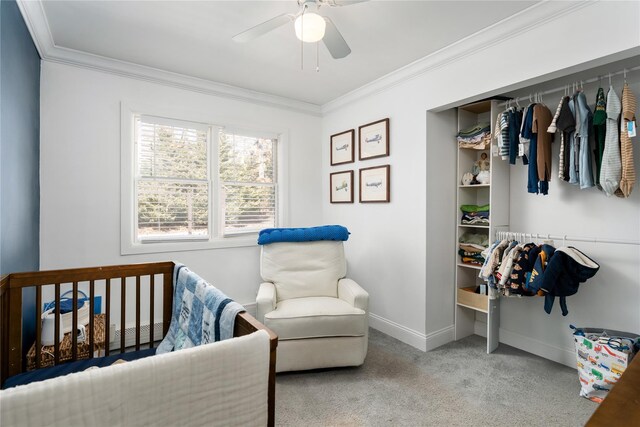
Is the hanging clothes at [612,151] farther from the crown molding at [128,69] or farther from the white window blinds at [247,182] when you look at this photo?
the white window blinds at [247,182]

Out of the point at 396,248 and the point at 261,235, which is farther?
the point at 396,248

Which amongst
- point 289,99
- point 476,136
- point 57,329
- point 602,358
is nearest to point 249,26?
point 289,99

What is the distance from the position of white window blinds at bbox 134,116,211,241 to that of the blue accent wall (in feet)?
2.36

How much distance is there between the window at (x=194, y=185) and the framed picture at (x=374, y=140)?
101 centimetres

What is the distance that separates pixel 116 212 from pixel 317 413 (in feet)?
7.40

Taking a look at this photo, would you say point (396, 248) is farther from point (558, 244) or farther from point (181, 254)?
point (181, 254)

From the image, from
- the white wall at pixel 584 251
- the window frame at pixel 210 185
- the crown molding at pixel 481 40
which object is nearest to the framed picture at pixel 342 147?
the crown molding at pixel 481 40

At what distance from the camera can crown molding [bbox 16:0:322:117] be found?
204 cm

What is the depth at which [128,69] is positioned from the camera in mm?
2762

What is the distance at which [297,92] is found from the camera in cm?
344

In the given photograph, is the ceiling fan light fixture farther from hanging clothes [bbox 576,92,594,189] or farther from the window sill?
the window sill

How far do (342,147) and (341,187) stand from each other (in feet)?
1.48

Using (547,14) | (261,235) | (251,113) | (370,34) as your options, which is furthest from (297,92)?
(547,14)

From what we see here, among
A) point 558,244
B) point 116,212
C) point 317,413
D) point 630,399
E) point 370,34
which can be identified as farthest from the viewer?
point 116,212
